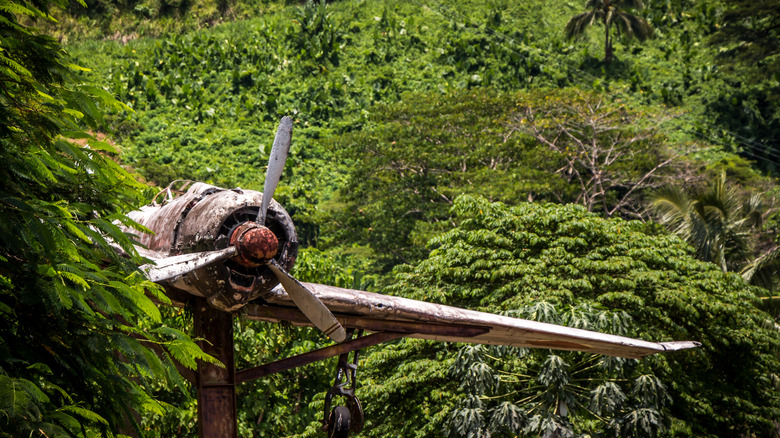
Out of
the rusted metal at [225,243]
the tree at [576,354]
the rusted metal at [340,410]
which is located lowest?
the tree at [576,354]

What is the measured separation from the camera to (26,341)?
5043 mm

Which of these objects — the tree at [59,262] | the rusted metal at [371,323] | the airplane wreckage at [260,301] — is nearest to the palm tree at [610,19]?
the airplane wreckage at [260,301]

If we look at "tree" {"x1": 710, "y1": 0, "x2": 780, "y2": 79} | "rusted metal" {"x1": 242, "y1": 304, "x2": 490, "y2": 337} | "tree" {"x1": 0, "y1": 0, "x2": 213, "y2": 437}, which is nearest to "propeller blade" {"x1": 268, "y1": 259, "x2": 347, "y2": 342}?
"rusted metal" {"x1": 242, "y1": 304, "x2": 490, "y2": 337}

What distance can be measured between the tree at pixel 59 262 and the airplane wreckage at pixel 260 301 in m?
1.05

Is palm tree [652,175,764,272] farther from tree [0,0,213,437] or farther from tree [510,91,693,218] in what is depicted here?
tree [0,0,213,437]

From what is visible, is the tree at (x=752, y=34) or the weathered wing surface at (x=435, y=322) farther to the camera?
the tree at (x=752, y=34)

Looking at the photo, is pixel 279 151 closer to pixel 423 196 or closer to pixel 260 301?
pixel 260 301

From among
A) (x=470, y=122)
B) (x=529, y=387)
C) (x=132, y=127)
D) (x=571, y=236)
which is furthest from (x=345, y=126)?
(x=529, y=387)

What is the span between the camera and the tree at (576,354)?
1502 cm

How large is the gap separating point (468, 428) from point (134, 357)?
10.6 metres

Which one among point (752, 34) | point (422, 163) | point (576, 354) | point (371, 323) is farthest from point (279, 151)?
point (752, 34)

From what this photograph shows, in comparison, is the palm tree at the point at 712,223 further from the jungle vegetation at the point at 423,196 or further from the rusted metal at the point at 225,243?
the rusted metal at the point at 225,243

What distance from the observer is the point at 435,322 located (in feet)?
32.0

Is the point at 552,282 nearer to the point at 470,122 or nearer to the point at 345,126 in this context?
the point at 470,122
